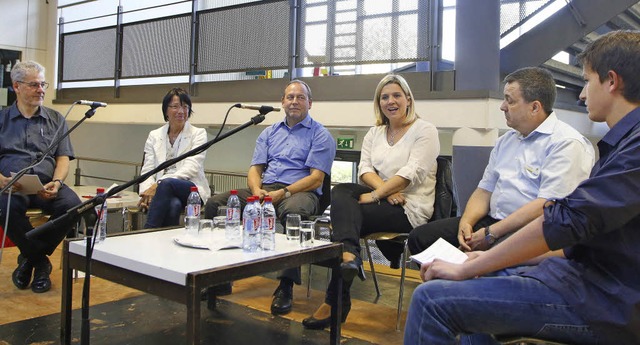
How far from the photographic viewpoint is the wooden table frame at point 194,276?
157 cm

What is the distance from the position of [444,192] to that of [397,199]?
0.88 feet

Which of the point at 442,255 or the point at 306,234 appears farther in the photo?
the point at 306,234

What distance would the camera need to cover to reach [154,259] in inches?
70.0

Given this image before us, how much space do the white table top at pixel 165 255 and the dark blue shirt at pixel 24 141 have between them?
1430mm

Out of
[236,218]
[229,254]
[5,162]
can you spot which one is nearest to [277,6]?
[5,162]

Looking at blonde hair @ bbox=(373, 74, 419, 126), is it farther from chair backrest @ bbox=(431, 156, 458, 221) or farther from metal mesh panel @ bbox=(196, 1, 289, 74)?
metal mesh panel @ bbox=(196, 1, 289, 74)

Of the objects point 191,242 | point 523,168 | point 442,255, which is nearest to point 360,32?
point 523,168

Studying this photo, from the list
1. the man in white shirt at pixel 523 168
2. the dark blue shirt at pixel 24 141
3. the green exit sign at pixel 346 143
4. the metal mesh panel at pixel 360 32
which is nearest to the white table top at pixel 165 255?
the man in white shirt at pixel 523 168

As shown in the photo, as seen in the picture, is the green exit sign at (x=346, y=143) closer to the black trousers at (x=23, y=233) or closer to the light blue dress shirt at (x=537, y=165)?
the black trousers at (x=23, y=233)

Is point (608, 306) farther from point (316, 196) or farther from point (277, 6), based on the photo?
point (277, 6)

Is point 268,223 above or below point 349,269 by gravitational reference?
above

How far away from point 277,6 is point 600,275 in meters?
3.57

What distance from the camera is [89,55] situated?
19.4ft

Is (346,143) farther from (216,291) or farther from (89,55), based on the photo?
(216,291)
